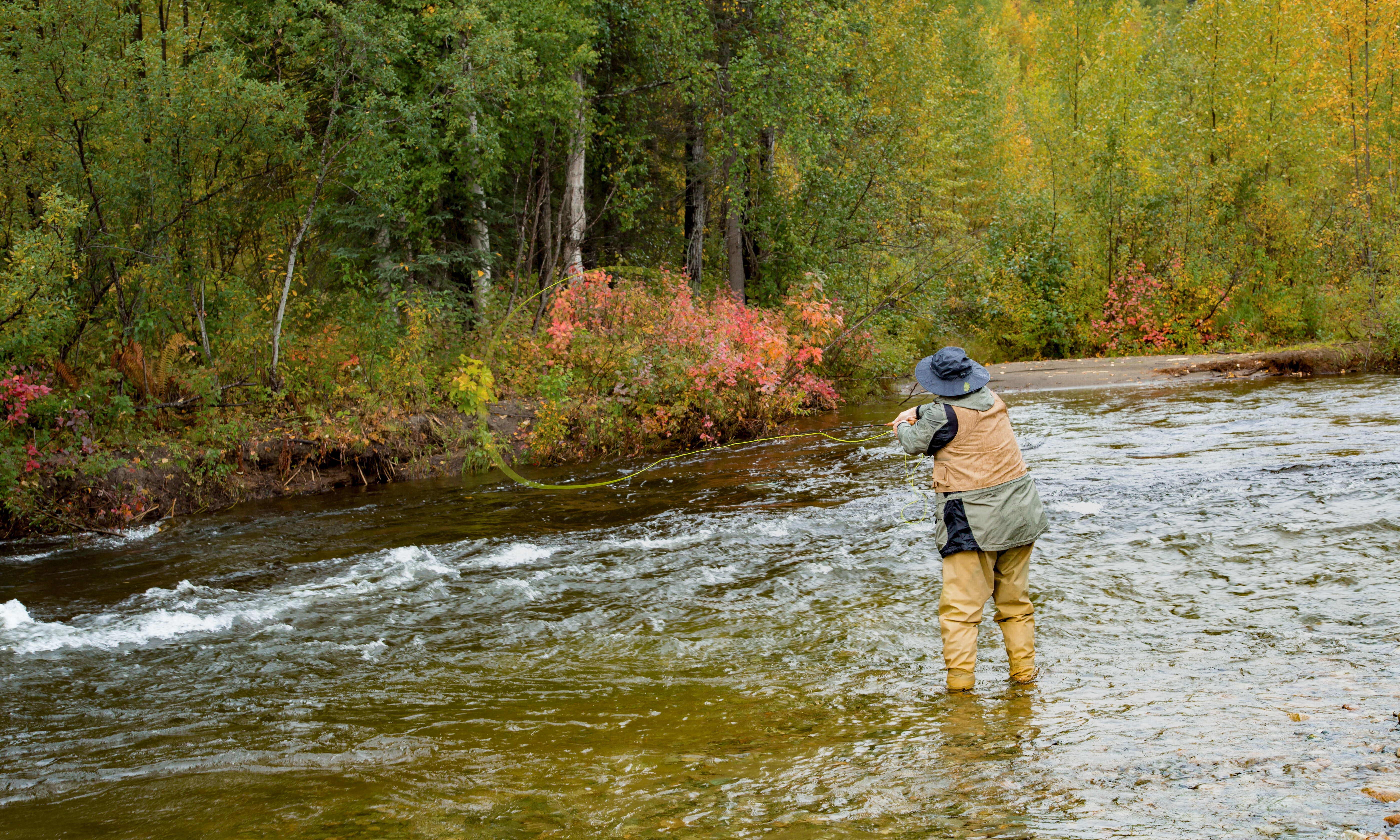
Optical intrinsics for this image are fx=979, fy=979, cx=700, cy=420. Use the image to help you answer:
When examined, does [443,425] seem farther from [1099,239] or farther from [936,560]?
[1099,239]

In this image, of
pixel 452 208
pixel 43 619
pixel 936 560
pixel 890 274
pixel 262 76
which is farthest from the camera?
pixel 890 274

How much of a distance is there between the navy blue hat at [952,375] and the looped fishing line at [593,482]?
15.3 feet

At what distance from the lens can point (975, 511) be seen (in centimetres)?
522

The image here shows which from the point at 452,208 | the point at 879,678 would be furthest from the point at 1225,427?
the point at 452,208

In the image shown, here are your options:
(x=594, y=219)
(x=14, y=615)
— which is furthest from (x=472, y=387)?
(x=594, y=219)

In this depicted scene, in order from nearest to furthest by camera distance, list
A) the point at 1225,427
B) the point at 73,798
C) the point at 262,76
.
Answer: the point at 73,798, the point at 1225,427, the point at 262,76

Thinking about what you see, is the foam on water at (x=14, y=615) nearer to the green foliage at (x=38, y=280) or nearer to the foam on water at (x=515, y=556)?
the foam on water at (x=515, y=556)

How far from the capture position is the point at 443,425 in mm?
13750

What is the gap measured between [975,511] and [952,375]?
743 mm

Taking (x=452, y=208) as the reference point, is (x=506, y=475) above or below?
below

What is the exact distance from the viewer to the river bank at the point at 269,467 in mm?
10234

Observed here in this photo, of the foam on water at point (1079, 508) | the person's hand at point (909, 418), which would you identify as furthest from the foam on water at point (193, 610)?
the foam on water at point (1079, 508)

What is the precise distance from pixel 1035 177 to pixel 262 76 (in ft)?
80.1

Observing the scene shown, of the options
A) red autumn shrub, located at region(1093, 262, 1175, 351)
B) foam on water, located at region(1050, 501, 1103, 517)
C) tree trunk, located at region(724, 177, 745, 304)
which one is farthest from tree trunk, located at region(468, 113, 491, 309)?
red autumn shrub, located at region(1093, 262, 1175, 351)
